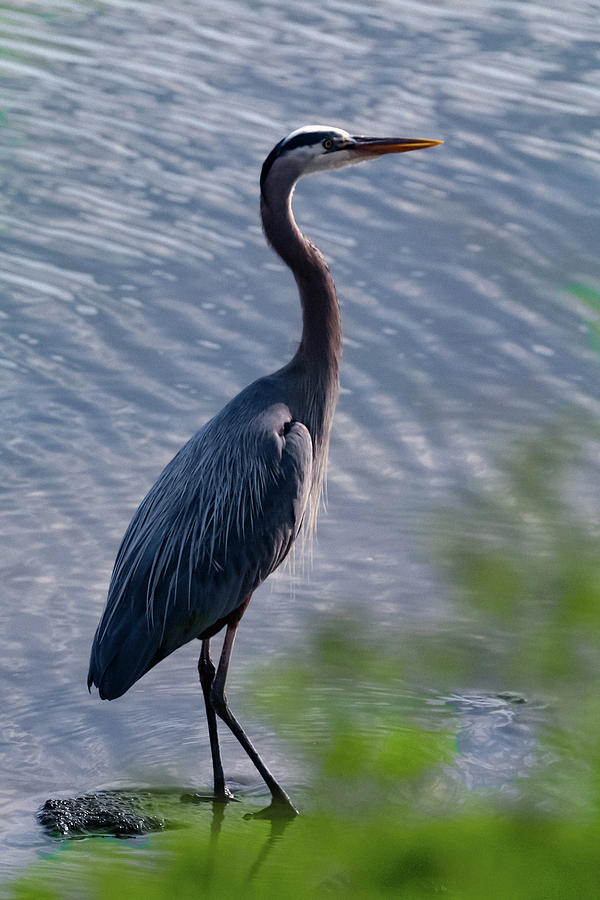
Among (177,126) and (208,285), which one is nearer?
(208,285)

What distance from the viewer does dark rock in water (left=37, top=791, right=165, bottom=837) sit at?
3859mm

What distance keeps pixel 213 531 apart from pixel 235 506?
11cm

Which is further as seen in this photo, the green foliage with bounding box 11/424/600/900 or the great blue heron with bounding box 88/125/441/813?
the great blue heron with bounding box 88/125/441/813

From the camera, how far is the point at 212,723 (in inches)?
177

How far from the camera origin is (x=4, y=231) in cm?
876

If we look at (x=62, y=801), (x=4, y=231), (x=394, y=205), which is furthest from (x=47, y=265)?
(x=62, y=801)

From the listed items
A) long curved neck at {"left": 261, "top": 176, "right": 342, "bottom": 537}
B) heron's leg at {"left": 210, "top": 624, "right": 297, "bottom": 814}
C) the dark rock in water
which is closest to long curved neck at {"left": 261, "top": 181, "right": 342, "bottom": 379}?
long curved neck at {"left": 261, "top": 176, "right": 342, "bottom": 537}

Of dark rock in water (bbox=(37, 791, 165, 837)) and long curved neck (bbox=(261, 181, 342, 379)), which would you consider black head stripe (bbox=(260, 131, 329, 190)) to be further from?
dark rock in water (bbox=(37, 791, 165, 837))

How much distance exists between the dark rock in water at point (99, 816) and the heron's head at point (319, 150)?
7.05 feet

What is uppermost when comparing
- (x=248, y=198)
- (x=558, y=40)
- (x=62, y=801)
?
(x=558, y=40)

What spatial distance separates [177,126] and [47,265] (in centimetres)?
223

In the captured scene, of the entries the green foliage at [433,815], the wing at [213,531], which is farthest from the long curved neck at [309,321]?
the green foliage at [433,815]

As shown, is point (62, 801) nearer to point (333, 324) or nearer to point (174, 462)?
point (174, 462)

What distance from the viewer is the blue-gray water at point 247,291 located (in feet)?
17.1
